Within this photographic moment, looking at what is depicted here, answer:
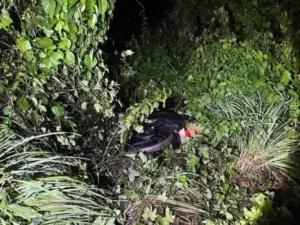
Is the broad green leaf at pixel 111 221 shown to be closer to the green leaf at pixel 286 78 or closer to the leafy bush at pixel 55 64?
the leafy bush at pixel 55 64

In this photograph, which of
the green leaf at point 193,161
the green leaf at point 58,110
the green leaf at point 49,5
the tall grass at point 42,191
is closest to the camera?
the tall grass at point 42,191

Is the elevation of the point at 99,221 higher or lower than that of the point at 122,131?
lower

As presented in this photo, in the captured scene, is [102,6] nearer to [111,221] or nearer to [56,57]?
[56,57]

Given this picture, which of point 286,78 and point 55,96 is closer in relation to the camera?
point 55,96

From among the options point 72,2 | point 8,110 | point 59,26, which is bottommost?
point 8,110

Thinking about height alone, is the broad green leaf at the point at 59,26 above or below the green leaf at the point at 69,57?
above

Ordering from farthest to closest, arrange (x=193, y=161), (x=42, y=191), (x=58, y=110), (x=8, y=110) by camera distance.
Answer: (x=193, y=161)
(x=58, y=110)
(x=8, y=110)
(x=42, y=191)

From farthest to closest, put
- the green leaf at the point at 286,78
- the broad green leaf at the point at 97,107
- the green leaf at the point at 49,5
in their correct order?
the green leaf at the point at 286,78 → the broad green leaf at the point at 97,107 → the green leaf at the point at 49,5

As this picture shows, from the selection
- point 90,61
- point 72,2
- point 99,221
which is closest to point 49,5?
point 72,2

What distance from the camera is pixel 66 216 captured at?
219 centimetres

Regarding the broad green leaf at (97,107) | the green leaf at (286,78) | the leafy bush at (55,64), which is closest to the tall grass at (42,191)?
the leafy bush at (55,64)

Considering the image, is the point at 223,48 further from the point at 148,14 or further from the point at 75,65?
the point at 148,14

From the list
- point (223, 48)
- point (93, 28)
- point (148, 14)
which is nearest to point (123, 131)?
point (93, 28)

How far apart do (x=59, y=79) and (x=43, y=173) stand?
1.94ft
